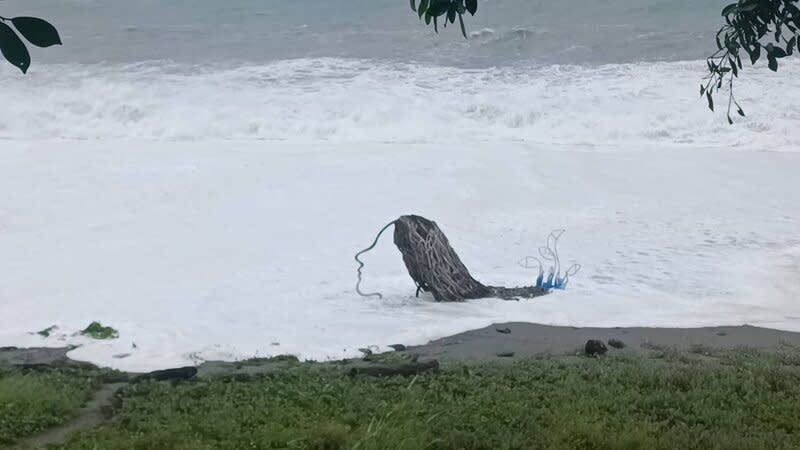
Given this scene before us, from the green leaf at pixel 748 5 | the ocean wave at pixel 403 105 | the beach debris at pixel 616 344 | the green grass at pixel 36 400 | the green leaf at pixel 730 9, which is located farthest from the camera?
the ocean wave at pixel 403 105

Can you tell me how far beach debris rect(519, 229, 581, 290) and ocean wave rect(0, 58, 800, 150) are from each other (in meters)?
8.34

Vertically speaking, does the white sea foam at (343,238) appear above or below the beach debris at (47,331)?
above

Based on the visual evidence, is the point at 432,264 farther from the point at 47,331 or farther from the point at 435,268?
the point at 47,331

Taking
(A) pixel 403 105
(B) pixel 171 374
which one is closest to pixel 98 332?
(B) pixel 171 374

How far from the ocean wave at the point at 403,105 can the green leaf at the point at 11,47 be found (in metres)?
19.0

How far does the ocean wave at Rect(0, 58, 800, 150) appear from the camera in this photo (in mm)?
21562

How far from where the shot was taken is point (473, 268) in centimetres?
1170

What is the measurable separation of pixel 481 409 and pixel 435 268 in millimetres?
4595

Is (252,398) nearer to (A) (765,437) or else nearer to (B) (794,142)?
(A) (765,437)

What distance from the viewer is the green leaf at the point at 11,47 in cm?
208

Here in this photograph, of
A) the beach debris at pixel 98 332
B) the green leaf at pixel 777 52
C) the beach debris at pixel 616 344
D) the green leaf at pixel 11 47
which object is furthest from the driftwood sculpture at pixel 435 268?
the green leaf at pixel 11 47

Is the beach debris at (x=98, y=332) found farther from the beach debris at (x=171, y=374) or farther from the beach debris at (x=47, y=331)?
the beach debris at (x=171, y=374)

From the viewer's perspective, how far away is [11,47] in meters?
2.10

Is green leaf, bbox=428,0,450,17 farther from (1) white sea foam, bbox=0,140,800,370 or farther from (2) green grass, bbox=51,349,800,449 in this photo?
(1) white sea foam, bbox=0,140,800,370
